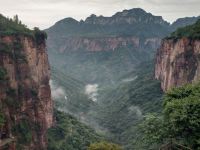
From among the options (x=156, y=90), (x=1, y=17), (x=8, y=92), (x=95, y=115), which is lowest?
(x=95, y=115)

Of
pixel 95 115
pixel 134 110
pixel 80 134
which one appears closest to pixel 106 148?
pixel 80 134

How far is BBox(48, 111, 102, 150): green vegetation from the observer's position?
87.4m

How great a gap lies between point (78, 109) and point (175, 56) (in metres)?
61.4

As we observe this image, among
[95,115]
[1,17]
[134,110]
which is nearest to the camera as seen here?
[1,17]

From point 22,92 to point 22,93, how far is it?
164 millimetres

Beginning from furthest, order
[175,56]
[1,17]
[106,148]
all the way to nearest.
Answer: [175,56]
[1,17]
[106,148]

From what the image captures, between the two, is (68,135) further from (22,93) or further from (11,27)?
(11,27)

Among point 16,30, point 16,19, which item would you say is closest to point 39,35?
point 16,19

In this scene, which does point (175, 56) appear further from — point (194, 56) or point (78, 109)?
point (78, 109)

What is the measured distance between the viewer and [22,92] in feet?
253

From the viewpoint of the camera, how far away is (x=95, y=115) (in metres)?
154

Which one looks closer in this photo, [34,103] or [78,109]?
[34,103]

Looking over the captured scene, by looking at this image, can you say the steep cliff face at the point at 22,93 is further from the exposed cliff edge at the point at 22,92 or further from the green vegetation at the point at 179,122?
the green vegetation at the point at 179,122

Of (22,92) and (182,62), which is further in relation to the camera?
(182,62)
